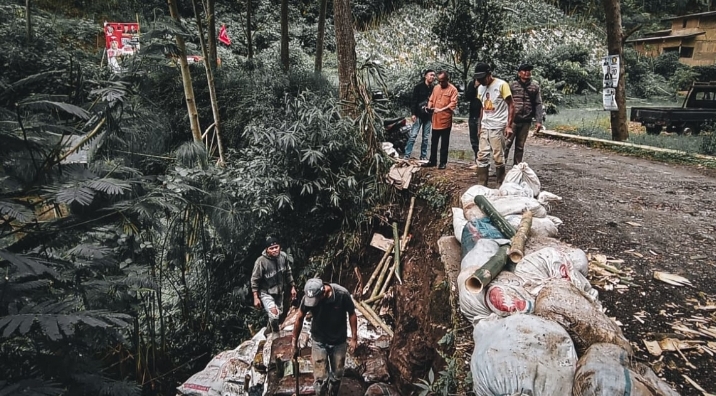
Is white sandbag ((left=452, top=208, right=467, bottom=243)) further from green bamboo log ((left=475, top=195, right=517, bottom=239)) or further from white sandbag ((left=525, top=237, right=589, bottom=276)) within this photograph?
white sandbag ((left=525, top=237, right=589, bottom=276))

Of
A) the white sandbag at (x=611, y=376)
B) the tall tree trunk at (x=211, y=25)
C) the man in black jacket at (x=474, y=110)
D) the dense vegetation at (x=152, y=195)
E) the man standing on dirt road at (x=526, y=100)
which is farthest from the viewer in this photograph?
the tall tree trunk at (x=211, y=25)

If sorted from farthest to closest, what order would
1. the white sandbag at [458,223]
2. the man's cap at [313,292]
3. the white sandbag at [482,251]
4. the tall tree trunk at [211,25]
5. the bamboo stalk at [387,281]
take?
the tall tree trunk at [211,25], the bamboo stalk at [387,281], the white sandbag at [458,223], the man's cap at [313,292], the white sandbag at [482,251]

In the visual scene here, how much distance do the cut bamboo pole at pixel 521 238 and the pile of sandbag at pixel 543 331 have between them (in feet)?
0.15

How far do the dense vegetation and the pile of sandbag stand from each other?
6.50 feet

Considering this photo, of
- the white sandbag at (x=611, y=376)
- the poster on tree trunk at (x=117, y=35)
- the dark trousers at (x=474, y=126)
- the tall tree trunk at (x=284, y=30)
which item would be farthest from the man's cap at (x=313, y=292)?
the poster on tree trunk at (x=117, y=35)

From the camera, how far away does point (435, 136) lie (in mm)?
5859

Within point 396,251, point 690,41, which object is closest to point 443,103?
point 396,251

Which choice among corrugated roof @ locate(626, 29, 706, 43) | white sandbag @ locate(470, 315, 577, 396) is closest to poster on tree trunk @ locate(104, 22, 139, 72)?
white sandbag @ locate(470, 315, 577, 396)

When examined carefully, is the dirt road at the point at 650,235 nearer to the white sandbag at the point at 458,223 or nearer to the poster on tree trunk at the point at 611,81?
the white sandbag at the point at 458,223

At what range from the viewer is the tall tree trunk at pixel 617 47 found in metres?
8.15

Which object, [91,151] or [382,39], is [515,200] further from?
[382,39]

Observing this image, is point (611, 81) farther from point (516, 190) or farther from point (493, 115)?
point (516, 190)

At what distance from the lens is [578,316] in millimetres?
2473

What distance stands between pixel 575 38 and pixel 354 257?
1845cm
